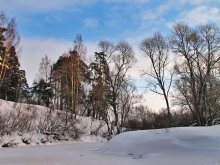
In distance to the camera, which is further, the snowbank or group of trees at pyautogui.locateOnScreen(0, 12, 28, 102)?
group of trees at pyautogui.locateOnScreen(0, 12, 28, 102)

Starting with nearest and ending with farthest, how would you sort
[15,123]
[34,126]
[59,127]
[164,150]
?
[164,150]
[15,123]
[34,126]
[59,127]

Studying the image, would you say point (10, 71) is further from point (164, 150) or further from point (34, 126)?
point (164, 150)

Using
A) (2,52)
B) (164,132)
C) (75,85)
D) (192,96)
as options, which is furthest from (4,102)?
(164,132)

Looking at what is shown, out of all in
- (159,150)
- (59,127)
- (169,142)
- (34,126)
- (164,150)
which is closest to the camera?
(164,150)

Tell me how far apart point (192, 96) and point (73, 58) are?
47.9ft

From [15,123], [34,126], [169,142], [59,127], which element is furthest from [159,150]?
[59,127]

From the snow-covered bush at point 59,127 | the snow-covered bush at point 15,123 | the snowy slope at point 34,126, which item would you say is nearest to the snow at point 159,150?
the snowy slope at point 34,126

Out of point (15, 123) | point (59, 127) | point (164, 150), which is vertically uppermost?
point (15, 123)

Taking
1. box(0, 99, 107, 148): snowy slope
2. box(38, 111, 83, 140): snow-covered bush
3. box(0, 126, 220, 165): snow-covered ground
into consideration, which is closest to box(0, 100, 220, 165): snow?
box(0, 126, 220, 165): snow-covered ground

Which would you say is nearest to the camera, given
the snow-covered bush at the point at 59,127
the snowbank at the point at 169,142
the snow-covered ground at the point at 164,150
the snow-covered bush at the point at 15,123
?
the snow-covered ground at the point at 164,150

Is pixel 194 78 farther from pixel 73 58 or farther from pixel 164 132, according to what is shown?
pixel 164 132

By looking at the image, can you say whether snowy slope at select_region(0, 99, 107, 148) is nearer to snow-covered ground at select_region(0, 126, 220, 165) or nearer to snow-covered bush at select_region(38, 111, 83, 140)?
snow-covered bush at select_region(38, 111, 83, 140)

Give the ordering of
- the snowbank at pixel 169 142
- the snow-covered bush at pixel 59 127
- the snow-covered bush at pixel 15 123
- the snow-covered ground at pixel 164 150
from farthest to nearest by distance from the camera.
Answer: the snow-covered bush at pixel 59 127, the snow-covered bush at pixel 15 123, the snowbank at pixel 169 142, the snow-covered ground at pixel 164 150

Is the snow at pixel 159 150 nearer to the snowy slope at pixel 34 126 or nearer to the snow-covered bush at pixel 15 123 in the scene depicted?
the snowy slope at pixel 34 126
